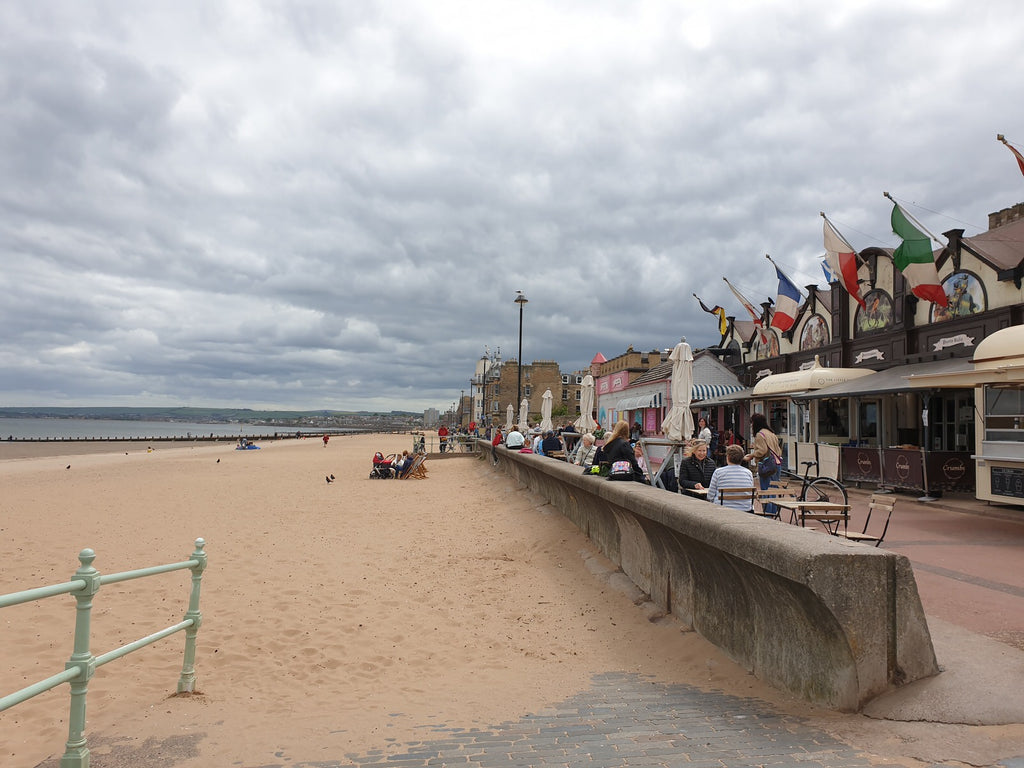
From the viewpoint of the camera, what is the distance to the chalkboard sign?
976 centimetres

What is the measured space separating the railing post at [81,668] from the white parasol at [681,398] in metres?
11.0

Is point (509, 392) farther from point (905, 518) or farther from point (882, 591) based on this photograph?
point (882, 591)

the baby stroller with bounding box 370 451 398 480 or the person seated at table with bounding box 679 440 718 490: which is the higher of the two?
the person seated at table with bounding box 679 440 718 490

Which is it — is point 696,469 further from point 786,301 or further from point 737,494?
point 786,301

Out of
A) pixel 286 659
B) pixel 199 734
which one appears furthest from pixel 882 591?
pixel 286 659

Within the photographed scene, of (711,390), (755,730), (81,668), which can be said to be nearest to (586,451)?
(755,730)

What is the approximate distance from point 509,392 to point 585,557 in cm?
Answer: 9669

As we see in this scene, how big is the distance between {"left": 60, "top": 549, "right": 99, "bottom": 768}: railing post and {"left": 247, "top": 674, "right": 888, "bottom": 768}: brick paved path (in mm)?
963

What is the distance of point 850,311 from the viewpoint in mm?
19469

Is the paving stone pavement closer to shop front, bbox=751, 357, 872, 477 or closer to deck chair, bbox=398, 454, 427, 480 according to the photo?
shop front, bbox=751, 357, 872, 477

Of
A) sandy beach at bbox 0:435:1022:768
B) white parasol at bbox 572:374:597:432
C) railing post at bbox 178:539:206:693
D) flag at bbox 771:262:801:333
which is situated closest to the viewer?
sandy beach at bbox 0:435:1022:768

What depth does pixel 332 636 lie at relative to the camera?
6.06m

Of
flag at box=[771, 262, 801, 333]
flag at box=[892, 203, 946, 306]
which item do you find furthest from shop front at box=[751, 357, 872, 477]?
flag at box=[892, 203, 946, 306]

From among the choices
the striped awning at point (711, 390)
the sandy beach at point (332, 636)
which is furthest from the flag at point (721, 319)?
the sandy beach at point (332, 636)
